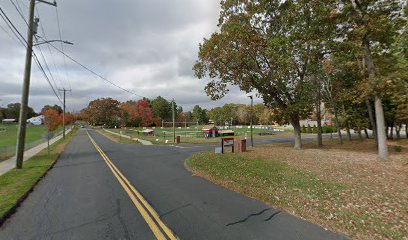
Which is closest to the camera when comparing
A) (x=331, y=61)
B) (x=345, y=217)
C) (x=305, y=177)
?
(x=345, y=217)

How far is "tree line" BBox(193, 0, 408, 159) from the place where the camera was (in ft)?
37.3

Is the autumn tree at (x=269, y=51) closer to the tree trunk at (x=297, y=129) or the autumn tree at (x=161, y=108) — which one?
the tree trunk at (x=297, y=129)

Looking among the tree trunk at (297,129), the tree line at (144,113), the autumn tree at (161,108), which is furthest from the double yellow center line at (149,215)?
the autumn tree at (161,108)

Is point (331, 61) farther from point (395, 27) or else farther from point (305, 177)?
point (305, 177)

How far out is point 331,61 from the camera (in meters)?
22.3

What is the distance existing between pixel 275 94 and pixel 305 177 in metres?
9.67

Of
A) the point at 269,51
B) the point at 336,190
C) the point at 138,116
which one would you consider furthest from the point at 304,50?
the point at 138,116

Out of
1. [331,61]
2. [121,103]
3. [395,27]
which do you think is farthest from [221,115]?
[395,27]

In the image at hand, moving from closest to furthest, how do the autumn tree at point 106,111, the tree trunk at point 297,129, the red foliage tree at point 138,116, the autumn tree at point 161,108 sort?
the tree trunk at point 297,129
the red foliage tree at point 138,116
the autumn tree at point 106,111
the autumn tree at point 161,108

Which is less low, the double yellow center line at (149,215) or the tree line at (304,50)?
the tree line at (304,50)

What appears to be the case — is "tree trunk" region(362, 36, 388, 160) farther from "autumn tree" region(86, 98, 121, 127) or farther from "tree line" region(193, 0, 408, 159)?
"autumn tree" region(86, 98, 121, 127)

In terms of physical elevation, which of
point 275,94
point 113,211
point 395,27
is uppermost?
point 395,27

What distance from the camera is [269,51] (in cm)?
1493

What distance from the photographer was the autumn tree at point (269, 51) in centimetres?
1419
